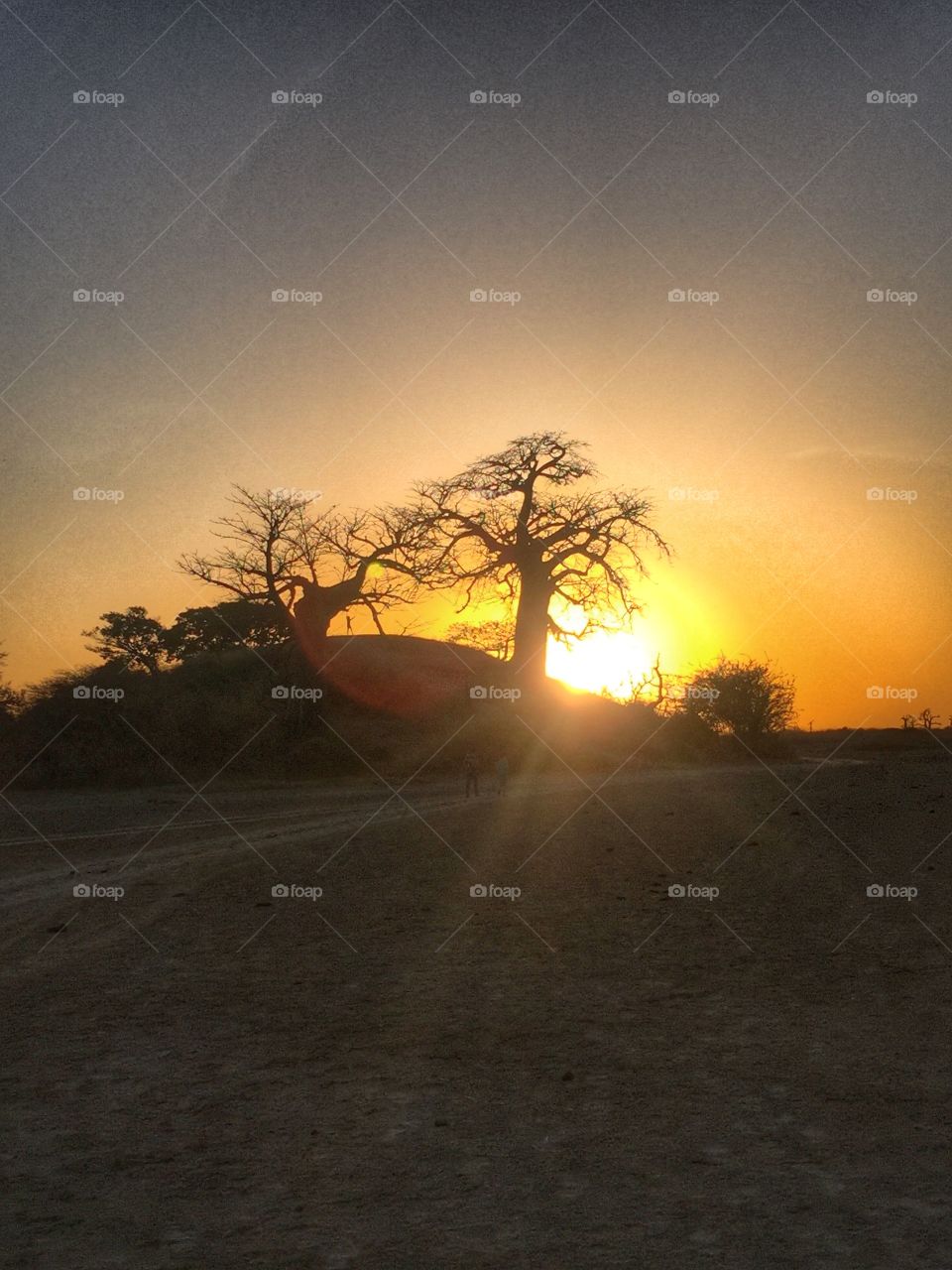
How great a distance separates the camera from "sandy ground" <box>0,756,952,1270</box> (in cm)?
440

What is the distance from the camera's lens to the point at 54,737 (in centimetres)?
3466

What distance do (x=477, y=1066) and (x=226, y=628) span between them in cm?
4659

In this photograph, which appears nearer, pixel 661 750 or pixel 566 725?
pixel 566 725

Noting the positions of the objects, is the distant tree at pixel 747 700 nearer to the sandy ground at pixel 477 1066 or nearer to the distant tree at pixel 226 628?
the distant tree at pixel 226 628

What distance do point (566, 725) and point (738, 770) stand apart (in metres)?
7.11

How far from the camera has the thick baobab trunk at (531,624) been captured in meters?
42.2

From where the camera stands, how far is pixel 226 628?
51.8m

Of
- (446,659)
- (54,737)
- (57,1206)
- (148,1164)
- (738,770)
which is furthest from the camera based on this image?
(446,659)

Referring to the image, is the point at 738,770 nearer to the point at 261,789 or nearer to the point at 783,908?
the point at 261,789

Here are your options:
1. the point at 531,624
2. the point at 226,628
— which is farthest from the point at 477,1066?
the point at 226,628

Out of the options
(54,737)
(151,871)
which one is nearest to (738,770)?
(54,737)

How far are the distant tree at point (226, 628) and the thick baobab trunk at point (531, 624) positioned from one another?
8284 mm

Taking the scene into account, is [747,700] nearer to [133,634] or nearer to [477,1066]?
[133,634]

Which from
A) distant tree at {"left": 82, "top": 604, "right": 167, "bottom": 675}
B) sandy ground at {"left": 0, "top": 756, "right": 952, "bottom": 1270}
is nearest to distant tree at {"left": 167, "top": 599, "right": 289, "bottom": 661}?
distant tree at {"left": 82, "top": 604, "right": 167, "bottom": 675}
